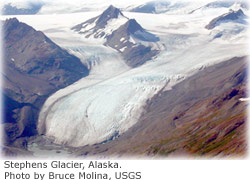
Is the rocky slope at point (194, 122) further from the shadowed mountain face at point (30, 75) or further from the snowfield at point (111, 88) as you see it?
the shadowed mountain face at point (30, 75)

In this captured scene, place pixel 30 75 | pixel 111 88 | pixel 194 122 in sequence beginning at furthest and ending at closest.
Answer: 1. pixel 30 75
2. pixel 111 88
3. pixel 194 122

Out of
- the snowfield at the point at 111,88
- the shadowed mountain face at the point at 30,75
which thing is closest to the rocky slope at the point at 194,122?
the snowfield at the point at 111,88

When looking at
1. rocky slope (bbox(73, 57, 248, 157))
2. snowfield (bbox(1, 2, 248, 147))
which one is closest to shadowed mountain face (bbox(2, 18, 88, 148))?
snowfield (bbox(1, 2, 248, 147))

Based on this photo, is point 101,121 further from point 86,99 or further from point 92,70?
point 92,70

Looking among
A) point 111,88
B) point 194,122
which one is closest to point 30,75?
point 111,88

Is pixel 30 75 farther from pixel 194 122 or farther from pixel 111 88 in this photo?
pixel 194 122

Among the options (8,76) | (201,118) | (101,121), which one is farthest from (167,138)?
(8,76)
